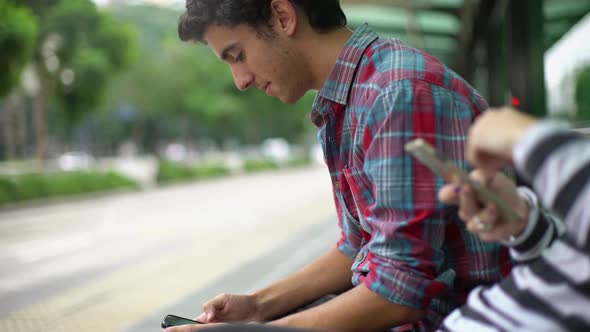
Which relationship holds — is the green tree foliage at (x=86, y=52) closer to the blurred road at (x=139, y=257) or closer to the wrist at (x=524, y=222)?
the blurred road at (x=139, y=257)

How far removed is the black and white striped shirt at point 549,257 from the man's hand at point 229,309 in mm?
736

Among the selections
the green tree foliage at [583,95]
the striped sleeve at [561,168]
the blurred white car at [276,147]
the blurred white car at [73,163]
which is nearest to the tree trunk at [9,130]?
the blurred white car at [73,163]

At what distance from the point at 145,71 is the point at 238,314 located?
107 ft

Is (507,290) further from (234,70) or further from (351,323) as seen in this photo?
(234,70)

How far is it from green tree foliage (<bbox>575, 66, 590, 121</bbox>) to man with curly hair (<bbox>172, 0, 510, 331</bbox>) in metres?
3.24

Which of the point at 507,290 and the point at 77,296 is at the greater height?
the point at 507,290

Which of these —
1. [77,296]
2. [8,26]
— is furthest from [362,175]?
[8,26]

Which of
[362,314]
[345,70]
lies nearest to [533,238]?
[362,314]

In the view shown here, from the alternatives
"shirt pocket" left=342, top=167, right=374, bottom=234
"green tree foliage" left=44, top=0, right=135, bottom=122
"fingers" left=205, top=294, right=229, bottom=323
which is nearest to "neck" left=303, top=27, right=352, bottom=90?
"shirt pocket" left=342, top=167, right=374, bottom=234

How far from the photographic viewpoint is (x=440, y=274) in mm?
1275

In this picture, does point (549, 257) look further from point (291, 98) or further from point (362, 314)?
point (291, 98)

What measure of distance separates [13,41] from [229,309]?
1297 centimetres

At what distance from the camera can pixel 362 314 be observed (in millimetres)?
1280

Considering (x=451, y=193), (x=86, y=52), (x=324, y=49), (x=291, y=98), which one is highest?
(x=86, y=52)
